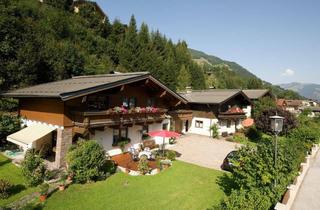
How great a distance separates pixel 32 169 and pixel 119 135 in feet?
27.9

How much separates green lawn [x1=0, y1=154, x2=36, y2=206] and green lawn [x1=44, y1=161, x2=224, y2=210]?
188 cm

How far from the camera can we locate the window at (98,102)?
63.2 feet

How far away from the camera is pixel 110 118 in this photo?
19.3 m

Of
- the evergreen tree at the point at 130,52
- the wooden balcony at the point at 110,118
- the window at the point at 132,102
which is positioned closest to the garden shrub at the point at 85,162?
the wooden balcony at the point at 110,118

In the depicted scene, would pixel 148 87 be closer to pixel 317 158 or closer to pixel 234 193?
pixel 234 193

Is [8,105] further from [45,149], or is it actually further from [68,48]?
[68,48]

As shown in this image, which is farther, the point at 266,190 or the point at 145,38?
the point at 145,38

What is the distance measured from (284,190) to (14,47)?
103 feet

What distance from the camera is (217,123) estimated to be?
35094 millimetres

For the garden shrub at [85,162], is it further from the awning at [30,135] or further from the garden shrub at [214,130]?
the garden shrub at [214,130]

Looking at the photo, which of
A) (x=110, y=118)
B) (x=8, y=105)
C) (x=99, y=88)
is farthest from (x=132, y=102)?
(x=8, y=105)

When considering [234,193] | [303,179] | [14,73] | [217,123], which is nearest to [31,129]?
[14,73]

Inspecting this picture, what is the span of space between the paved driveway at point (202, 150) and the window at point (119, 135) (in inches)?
210

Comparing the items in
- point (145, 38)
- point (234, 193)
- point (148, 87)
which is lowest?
point (234, 193)
